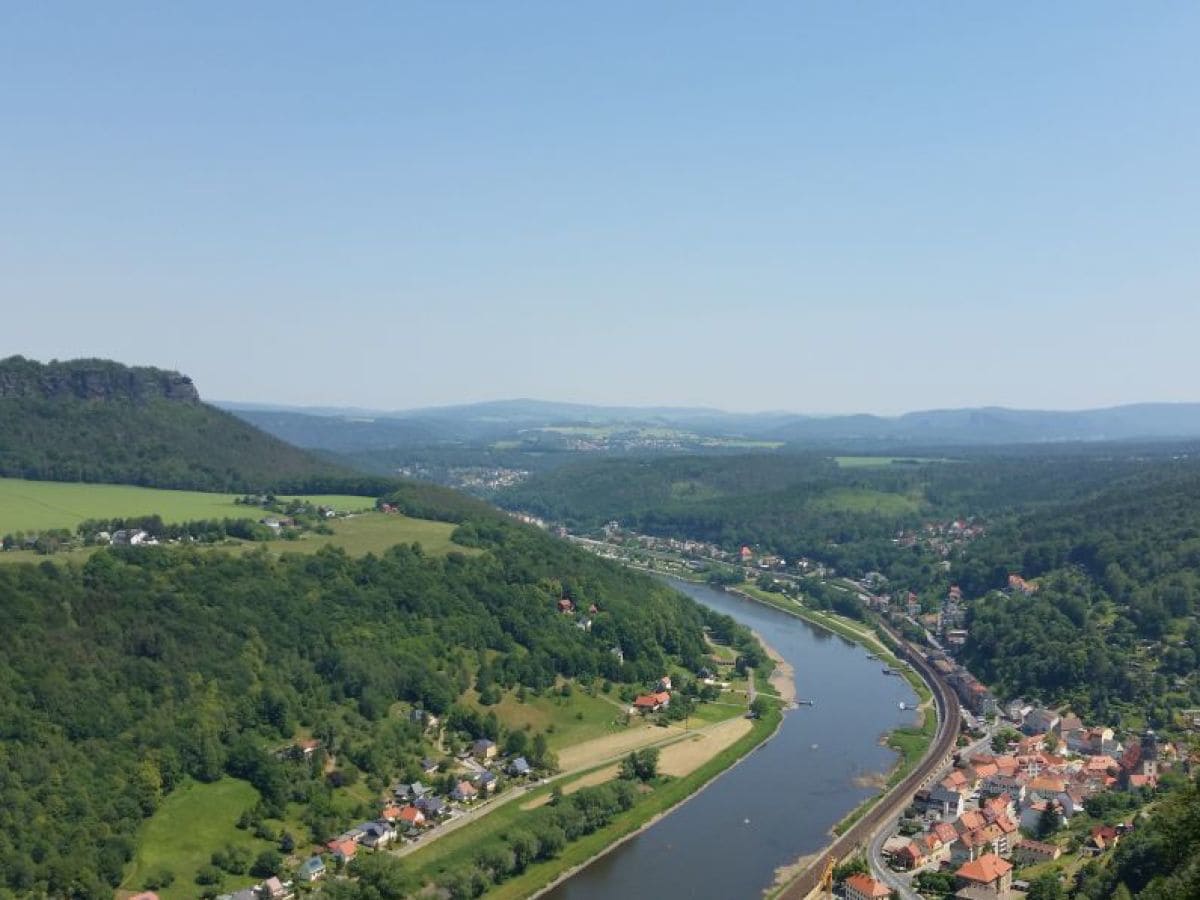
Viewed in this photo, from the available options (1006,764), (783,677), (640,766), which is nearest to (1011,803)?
(1006,764)

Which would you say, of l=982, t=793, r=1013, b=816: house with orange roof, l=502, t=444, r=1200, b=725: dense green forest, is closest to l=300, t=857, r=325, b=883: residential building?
l=982, t=793, r=1013, b=816: house with orange roof

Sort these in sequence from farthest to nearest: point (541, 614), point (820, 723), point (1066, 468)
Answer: point (1066, 468) < point (541, 614) < point (820, 723)

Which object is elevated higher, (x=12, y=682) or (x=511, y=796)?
(x=12, y=682)

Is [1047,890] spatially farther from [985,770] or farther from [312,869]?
[312,869]

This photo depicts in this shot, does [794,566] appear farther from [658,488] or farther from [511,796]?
[511,796]

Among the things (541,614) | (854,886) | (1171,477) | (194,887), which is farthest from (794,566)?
(194,887)

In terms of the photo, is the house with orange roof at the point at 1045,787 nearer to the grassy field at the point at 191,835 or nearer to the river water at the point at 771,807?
the river water at the point at 771,807

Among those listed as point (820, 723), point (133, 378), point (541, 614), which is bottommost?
point (820, 723)
